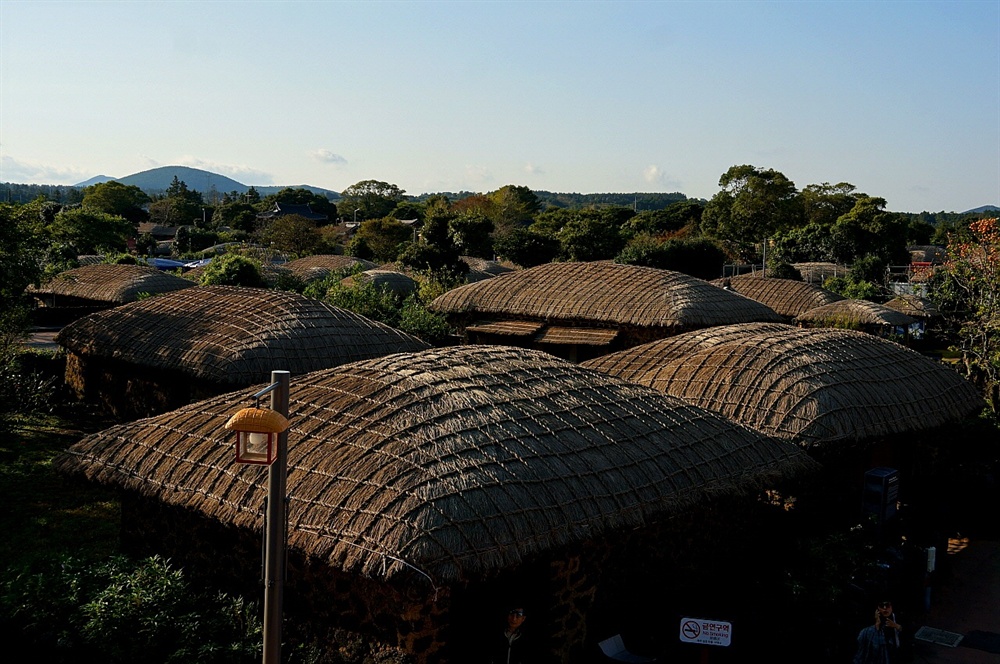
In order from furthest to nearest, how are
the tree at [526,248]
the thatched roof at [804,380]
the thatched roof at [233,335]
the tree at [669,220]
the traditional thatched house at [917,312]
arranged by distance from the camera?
the tree at [669,220]
the tree at [526,248]
the traditional thatched house at [917,312]
the thatched roof at [233,335]
the thatched roof at [804,380]

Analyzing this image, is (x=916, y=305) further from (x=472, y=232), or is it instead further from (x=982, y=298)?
(x=472, y=232)

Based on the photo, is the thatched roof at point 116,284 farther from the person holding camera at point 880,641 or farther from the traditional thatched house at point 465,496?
the person holding camera at point 880,641

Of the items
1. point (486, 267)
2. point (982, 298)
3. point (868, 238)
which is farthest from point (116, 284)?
point (868, 238)

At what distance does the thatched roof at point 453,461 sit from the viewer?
7.80m

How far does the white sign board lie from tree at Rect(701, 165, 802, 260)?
5858cm

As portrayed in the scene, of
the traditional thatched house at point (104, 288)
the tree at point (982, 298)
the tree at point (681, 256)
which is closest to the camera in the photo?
the tree at point (982, 298)

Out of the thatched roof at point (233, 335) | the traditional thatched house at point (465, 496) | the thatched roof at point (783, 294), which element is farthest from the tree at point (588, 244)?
the traditional thatched house at point (465, 496)

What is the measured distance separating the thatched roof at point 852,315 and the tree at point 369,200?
7522 cm

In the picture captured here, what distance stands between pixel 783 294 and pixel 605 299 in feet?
43.4

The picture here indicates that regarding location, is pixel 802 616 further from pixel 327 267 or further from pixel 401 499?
pixel 327 267

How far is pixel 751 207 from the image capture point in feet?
217

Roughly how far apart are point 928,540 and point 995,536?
3.09m

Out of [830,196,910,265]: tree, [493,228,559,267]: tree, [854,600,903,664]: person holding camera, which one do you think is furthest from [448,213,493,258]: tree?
[854,600,903,664]: person holding camera

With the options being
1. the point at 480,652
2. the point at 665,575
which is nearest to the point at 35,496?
the point at 480,652
